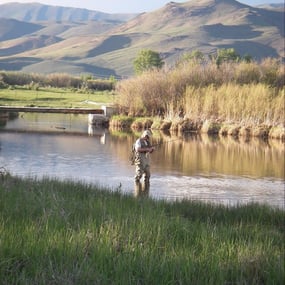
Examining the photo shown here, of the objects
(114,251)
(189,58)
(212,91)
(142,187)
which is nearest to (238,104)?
(212,91)

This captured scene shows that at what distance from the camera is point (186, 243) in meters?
6.96

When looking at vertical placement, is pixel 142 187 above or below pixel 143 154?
below

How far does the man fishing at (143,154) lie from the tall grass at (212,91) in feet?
80.6

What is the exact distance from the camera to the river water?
2005 cm

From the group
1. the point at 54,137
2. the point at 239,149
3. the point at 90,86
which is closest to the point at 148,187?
the point at 239,149

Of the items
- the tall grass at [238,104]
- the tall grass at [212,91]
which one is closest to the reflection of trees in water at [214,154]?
the tall grass at [238,104]

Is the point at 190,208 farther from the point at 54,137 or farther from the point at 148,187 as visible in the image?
the point at 54,137

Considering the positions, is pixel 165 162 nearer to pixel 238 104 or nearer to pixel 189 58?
pixel 238 104

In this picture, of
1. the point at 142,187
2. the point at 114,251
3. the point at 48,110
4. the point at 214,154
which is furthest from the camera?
the point at 48,110

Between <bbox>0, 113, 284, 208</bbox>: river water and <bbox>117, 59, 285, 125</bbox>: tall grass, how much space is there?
4218 millimetres

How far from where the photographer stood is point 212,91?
44406 millimetres

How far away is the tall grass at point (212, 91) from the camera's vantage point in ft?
140

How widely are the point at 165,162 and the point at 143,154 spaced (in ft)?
30.6

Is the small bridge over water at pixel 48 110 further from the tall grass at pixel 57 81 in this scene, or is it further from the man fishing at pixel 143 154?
the tall grass at pixel 57 81
